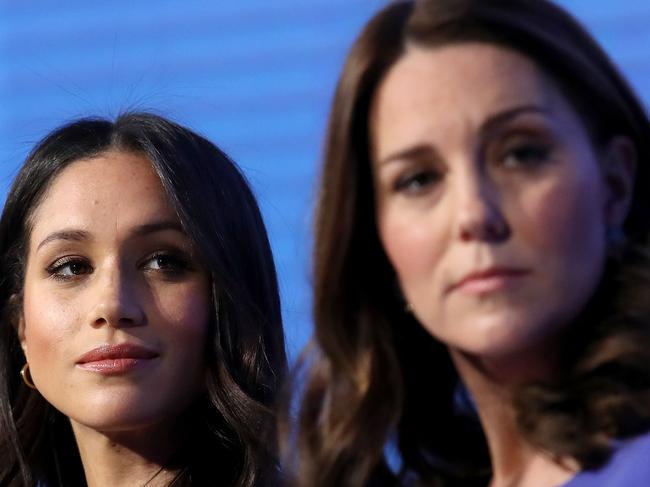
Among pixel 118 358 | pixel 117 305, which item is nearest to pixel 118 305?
pixel 117 305

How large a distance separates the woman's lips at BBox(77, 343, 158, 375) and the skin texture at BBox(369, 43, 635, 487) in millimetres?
1012

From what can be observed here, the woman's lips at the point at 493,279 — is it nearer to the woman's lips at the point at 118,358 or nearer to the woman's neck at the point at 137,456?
the woman's lips at the point at 118,358

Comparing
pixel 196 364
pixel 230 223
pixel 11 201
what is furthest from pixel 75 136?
pixel 196 364

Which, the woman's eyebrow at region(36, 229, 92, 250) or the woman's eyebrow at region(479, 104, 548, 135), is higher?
the woman's eyebrow at region(36, 229, 92, 250)

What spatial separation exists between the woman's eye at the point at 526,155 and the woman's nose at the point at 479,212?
48 millimetres

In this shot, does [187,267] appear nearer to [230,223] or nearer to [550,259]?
[230,223]

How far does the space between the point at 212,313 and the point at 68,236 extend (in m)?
0.38

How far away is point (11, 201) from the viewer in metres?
3.46

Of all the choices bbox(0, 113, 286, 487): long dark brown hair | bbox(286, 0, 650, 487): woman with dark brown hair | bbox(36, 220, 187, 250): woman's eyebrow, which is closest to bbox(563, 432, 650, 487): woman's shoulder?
bbox(286, 0, 650, 487): woman with dark brown hair

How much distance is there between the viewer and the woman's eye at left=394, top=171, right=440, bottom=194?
81.4 inches

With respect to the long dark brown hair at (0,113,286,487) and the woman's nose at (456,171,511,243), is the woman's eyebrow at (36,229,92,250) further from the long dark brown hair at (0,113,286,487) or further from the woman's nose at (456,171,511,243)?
the woman's nose at (456,171,511,243)

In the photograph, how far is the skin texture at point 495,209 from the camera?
1.98m

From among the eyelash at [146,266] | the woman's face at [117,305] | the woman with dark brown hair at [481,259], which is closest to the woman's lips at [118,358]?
the woman's face at [117,305]

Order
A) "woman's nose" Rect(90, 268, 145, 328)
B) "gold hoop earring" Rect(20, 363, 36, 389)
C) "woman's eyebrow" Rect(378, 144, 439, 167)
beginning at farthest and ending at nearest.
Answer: "gold hoop earring" Rect(20, 363, 36, 389) < "woman's nose" Rect(90, 268, 145, 328) < "woman's eyebrow" Rect(378, 144, 439, 167)
